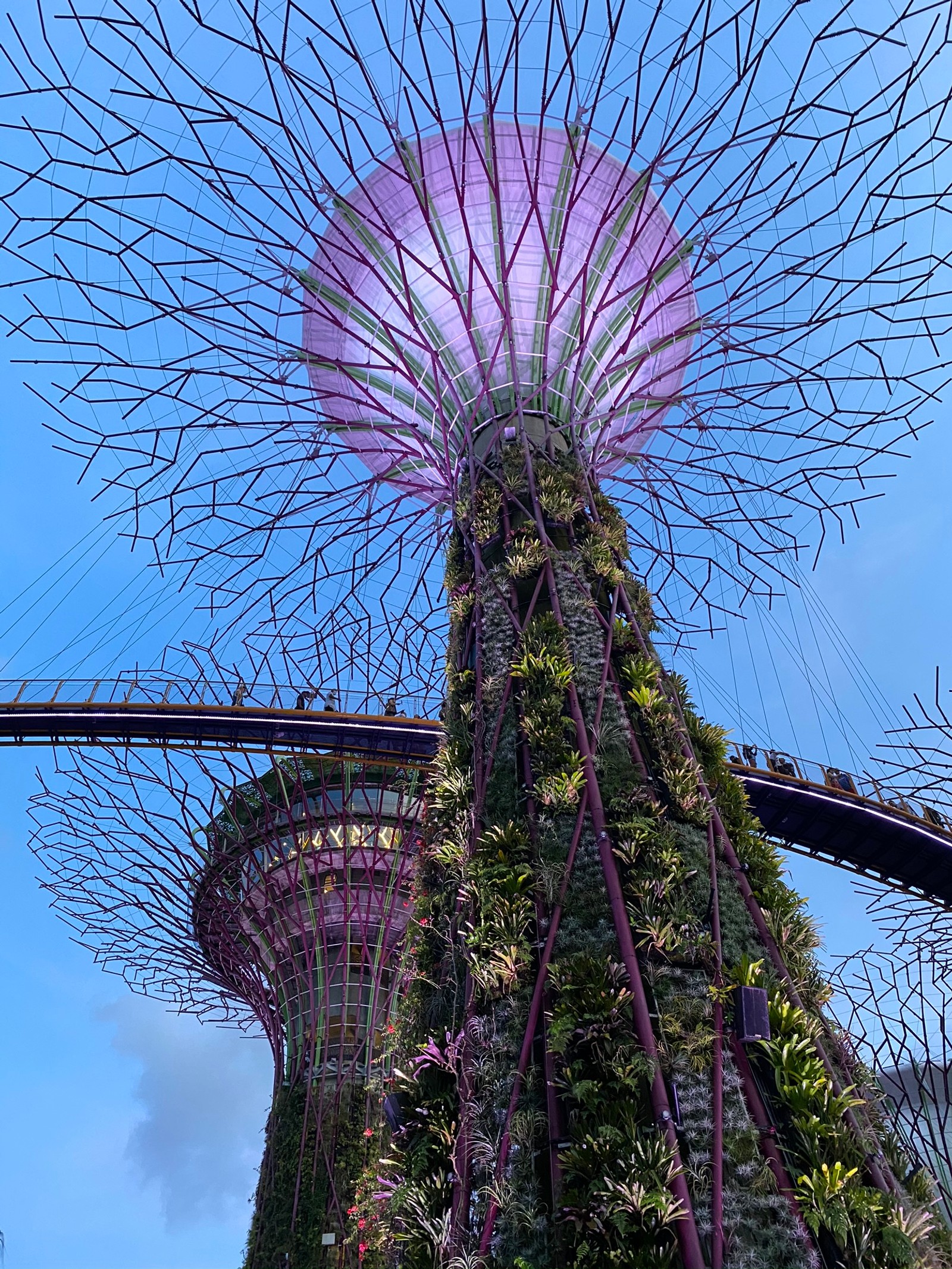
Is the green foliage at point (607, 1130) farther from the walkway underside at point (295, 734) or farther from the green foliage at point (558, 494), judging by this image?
the walkway underside at point (295, 734)

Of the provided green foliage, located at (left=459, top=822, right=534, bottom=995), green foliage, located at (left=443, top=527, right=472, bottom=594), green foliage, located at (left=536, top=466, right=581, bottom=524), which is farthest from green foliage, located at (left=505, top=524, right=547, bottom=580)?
green foliage, located at (left=459, top=822, right=534, bottom=995)

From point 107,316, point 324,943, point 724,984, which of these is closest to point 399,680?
point 324,943

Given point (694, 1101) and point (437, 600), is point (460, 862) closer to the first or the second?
point (694, 1101)

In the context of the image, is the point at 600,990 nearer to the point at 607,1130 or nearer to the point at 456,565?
the point at 607,1130

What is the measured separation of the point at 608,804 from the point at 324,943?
54.8ft

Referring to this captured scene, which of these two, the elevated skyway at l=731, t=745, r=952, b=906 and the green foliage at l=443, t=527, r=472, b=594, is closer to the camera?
the green foliage at l=443, t=527, r=472, b=594

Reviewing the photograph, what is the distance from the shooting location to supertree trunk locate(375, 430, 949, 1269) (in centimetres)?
601

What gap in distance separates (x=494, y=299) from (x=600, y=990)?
32.0 feet

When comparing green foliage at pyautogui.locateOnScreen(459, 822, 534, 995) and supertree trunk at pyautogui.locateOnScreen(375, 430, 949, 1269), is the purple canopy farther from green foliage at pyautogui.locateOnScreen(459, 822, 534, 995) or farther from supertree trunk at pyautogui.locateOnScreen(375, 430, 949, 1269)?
green foliage at pyautogui.locateOnScreen(459, 822, 534, 995)

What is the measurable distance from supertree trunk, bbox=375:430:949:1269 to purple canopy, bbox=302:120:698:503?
352 cm

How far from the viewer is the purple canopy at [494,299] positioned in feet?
43.0

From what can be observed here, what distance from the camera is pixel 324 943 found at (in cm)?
2305

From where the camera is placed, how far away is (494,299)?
13031 millimetres

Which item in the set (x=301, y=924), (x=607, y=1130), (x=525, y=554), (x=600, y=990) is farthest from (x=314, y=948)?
(x=607, y=1130)
